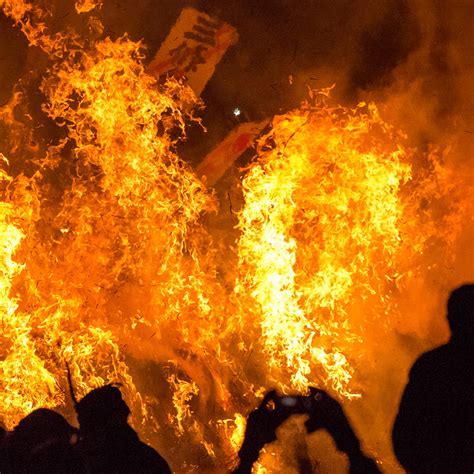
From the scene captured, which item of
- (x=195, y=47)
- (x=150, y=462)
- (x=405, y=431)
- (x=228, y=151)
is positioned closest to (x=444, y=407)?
(x=405, y=431)

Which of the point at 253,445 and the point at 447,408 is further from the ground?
the point at 447,408

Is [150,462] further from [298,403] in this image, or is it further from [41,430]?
[298,403]

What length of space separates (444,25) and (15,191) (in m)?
6.44

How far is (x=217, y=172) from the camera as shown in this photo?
7258 millimetres

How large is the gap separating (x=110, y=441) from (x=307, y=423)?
1997mm

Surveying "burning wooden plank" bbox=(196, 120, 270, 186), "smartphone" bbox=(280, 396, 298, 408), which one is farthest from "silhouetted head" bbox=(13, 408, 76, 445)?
"burning wooden plank" bbox=(196, 120, 270, 186)

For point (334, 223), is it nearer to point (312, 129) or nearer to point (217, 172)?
point (312, 129)

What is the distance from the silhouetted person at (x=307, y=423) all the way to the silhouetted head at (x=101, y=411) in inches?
47.2

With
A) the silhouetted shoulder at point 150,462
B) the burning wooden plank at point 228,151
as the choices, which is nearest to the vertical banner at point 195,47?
the burning wooden plank at point 228,151

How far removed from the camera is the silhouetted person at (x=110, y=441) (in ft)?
10.6

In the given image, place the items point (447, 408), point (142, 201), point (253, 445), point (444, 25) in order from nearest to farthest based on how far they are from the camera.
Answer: point (447, 408), point (253, 445), point (142, 201), point (444, 25)

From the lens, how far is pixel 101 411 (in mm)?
3320

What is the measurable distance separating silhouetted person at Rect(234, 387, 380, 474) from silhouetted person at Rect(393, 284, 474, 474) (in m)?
1.10

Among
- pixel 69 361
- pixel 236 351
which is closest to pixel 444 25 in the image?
pixel 236 351
